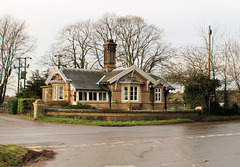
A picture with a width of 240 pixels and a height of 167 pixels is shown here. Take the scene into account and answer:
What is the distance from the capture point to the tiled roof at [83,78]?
30.5 meters

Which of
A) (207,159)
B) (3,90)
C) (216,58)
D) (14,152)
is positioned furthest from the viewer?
(3,90)

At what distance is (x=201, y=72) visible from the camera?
27.0 meters

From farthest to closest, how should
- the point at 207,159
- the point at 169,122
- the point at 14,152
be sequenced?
the point at 169,122 < the point at 207,159 < the point at 14,152

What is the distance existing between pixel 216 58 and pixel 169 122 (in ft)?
35.8

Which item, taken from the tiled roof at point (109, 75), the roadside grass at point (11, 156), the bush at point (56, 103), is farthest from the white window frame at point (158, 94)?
the roadside grass at point (11, 156)

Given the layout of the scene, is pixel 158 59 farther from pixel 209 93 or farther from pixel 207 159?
pixel 207 159

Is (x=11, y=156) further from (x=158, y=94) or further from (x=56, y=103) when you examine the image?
(x=158, y=94)

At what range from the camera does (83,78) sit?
32000 mm

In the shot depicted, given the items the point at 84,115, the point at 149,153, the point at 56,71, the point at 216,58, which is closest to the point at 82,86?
the point at 56,71

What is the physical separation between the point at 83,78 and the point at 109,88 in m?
3.08

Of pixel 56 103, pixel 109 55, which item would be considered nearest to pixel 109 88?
pixel 109 55

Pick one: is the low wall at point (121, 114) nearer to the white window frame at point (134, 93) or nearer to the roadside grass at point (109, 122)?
the roadside grass at point (109, 122)

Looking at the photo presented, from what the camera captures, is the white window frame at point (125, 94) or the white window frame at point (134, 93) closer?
the white window frame at point (125, 94)

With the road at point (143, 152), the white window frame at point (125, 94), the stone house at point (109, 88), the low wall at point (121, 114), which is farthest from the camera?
the white window frame at point (125, 94)
